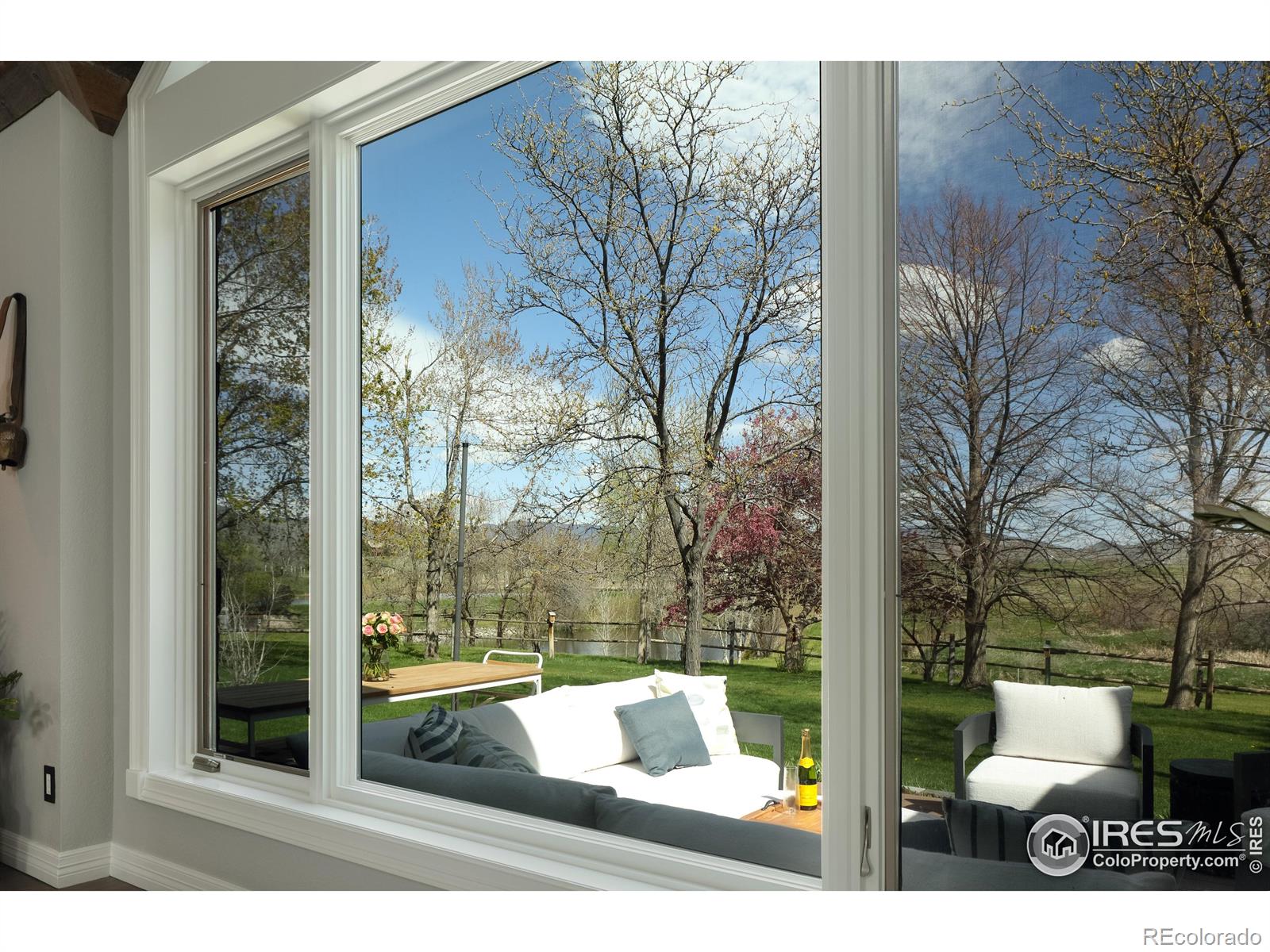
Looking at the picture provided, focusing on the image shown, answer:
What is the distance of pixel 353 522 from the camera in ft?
9.04

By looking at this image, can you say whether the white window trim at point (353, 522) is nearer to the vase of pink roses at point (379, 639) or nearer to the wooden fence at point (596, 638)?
the vase of pink roses at point (379, 639)

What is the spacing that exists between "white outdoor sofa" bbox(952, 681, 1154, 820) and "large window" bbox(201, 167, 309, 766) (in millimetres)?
2145

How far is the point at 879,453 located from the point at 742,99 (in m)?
0.88

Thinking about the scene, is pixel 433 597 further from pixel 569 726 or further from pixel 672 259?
pixel 672 259

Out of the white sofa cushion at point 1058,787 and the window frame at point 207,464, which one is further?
the window frame at point 207,464

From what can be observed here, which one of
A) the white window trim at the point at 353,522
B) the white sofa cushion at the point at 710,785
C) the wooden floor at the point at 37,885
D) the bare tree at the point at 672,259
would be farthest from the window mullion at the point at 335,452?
the wooden floor at the point at 37,885

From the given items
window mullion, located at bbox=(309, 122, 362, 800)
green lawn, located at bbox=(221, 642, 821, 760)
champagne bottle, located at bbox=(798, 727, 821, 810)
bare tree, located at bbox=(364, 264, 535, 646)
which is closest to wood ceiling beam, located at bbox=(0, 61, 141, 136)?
window mullion, located at bbox=(309, 122, 362, 800)

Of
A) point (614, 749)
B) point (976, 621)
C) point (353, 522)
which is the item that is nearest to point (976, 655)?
point (976, 621)

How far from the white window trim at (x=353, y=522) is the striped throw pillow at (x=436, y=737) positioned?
0.41 feet

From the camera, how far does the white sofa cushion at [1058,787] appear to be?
1463 millimetres

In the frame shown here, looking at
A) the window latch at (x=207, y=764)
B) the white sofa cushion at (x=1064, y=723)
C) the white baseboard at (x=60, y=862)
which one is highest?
the white sofa cushion at (x=1064, y=723)

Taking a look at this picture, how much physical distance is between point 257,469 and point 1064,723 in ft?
8.60

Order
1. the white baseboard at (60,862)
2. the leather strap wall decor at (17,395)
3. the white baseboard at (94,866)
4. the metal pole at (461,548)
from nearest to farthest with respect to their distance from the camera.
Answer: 1. the metal pole at (461,548)
2. the white baseboard at (94,866)
3. the white baseboard at (60,862)
4. the leather strap wall decor at (17,395)
